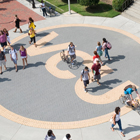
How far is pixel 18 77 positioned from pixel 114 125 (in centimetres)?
744

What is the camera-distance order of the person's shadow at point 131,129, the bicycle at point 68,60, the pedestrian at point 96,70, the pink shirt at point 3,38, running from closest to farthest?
the person's shadow at point 131,129, the pedestrian at point 96,70, the bicycle at point 68,60, the pink shirt at point 3,38

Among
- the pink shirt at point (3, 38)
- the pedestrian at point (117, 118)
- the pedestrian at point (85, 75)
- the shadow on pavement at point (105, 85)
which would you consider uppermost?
the pink shirt at point (3, 38)

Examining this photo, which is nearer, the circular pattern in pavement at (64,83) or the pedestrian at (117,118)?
the pedestrian at (117,118)

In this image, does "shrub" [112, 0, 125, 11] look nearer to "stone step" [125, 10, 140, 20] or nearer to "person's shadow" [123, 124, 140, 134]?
"stone step" [125, 10, 140, 20]

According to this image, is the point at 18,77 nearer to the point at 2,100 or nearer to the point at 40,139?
the point at 2,100

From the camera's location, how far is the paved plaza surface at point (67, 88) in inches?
473

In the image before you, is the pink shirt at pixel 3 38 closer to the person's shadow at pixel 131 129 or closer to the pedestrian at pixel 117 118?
the pedestrian at pixel 117 118

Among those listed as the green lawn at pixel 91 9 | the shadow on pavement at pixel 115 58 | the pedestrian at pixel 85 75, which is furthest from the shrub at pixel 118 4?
the pedestrian at pixel 85 75

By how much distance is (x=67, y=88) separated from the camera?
14.5 meters

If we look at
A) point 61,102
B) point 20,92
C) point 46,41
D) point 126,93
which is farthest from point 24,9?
point 126,93

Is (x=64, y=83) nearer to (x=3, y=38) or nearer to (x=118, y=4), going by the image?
(x=3, y=38)

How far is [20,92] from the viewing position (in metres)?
14.6

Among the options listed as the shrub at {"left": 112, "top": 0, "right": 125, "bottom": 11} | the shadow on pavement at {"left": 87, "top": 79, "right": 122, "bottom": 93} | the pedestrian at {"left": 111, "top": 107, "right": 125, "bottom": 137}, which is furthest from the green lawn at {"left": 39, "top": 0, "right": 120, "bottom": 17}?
the pedestrian at {"left": 111, "top": 107, "right": 125, "bottom": 137}

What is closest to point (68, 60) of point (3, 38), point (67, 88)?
point (67, 88)
